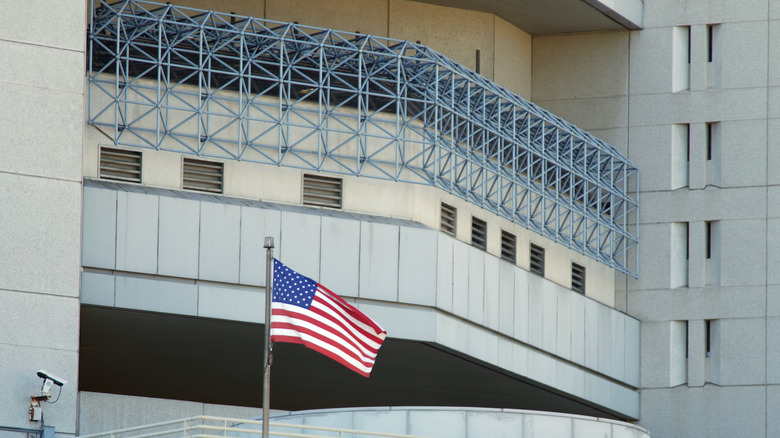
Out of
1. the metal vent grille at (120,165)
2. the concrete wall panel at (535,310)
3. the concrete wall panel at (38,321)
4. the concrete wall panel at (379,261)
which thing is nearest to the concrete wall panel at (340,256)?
the concrete wall panel at (379,261)

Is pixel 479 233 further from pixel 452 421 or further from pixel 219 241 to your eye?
pixel 452 421

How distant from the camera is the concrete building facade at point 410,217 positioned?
36.1 m

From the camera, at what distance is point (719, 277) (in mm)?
52188

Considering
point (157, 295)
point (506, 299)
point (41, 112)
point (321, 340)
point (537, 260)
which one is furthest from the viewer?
point (537, 260)

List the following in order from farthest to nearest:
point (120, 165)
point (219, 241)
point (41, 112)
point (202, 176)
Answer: point (202, 176), point (219, 241), point (120, 165), point (41, 112)

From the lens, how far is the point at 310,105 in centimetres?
4262

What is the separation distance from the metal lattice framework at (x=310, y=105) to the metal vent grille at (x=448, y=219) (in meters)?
0.51

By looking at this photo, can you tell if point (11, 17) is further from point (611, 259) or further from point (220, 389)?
point (611, 259)

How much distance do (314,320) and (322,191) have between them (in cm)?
1299

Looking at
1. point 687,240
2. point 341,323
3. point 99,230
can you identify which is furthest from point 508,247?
point 341,323

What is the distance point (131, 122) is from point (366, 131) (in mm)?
6523

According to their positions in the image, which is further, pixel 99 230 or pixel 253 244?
pixel 253 244

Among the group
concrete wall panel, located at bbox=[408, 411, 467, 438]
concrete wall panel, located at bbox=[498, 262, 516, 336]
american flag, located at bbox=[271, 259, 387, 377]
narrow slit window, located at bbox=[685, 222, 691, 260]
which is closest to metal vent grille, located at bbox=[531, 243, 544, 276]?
concrete wall panel, located at bbox=[498, 262, 516, 336]

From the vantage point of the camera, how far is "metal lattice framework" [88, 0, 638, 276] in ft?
132
